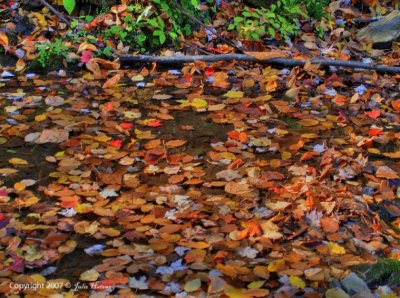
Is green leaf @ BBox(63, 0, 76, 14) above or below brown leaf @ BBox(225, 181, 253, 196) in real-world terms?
above

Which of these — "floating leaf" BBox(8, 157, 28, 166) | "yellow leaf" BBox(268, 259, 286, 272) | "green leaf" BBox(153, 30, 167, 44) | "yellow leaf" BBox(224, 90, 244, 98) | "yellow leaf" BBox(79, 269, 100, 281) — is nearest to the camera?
"yellow leaf" BBox(79, 269, 100, 281)

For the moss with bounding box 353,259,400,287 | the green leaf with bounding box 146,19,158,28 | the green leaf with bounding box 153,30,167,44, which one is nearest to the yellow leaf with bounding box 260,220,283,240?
the moss with bounding box 353,259,400,287

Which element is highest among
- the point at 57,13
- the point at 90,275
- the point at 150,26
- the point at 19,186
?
the point at 57,13

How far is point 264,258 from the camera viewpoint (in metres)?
3.14

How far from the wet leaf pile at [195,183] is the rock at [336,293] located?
52 mm

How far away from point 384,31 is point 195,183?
13.3 ft

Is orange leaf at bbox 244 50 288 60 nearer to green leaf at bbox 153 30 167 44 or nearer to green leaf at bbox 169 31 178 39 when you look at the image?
green leaf at bbox 169 31 178 39

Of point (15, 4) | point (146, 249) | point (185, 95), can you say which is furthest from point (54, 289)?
point (15, 4)

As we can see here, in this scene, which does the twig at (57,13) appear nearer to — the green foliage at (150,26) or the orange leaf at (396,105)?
the green foliage at (150,26)

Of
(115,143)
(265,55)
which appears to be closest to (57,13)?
(265,55)

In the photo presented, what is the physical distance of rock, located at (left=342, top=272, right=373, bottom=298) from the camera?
9.11 ft

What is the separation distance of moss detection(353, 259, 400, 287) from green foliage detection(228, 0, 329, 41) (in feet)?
12.6

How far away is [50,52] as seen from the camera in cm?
570

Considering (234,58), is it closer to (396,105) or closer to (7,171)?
(396,105)
